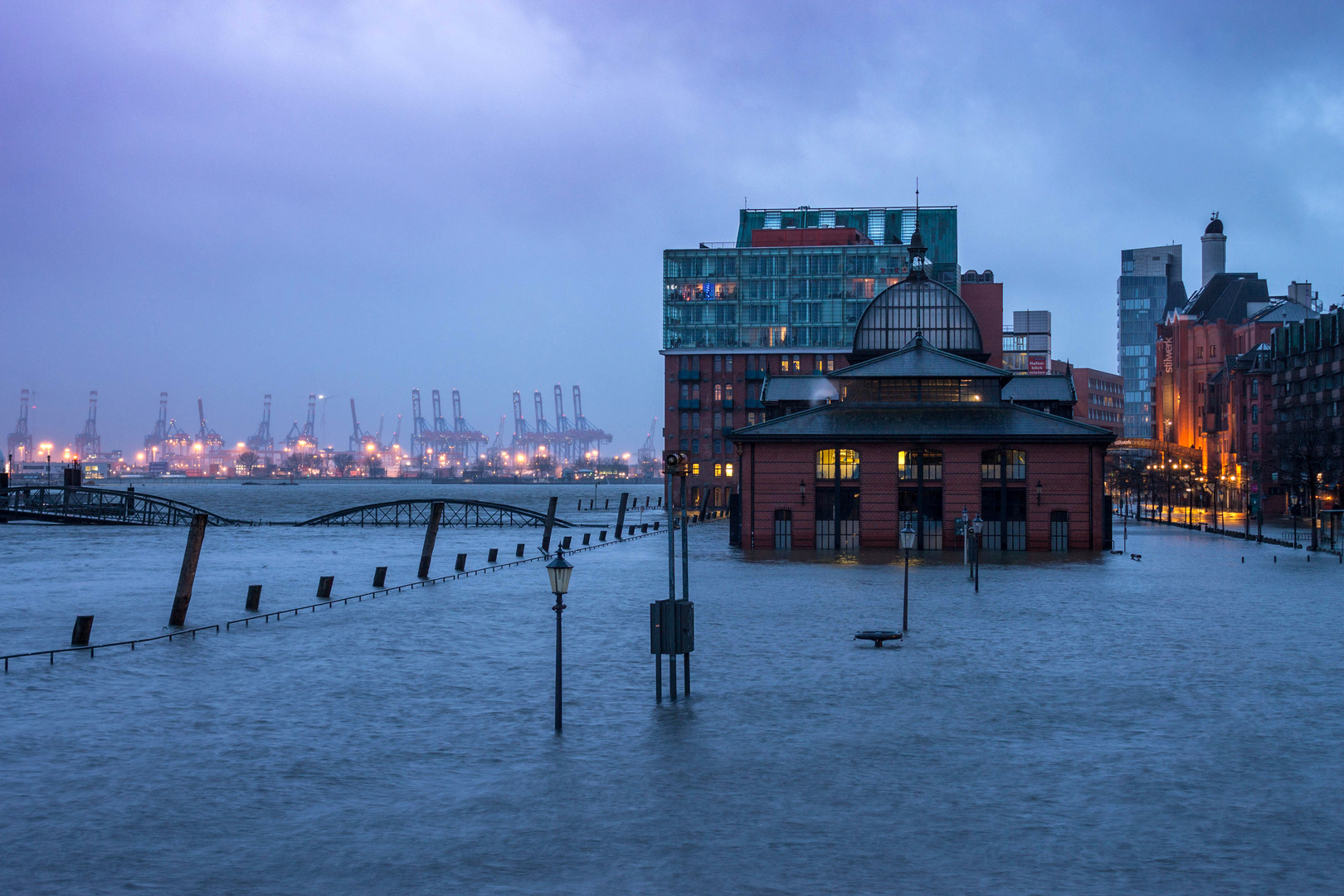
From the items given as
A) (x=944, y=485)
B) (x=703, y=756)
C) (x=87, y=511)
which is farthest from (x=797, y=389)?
(x=87, y=511)

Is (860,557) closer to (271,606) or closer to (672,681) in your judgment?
(271,606)

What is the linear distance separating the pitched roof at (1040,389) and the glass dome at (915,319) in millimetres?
4705

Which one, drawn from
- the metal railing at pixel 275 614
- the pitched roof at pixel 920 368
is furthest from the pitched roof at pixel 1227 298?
the metal railing at pixel 275 614

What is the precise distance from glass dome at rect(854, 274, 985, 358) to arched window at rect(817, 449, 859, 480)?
2273 centimetres

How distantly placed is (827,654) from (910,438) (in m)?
39.8

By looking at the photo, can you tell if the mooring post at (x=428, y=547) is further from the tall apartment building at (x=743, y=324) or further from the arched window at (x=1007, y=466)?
the tall apartment building at (x=743, y=324)

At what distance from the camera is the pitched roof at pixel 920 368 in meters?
72.6

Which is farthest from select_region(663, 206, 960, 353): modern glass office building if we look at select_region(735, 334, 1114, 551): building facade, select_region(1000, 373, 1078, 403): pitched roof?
select_region(735, 334, 1114, 551): building facade

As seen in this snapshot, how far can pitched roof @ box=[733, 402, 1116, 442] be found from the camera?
67.5 meters

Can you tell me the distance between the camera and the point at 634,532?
106 meters

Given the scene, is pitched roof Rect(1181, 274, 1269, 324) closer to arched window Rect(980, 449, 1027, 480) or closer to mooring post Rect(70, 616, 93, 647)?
arched window Rect(980, 449, 1027, 480)

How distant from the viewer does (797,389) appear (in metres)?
91.8

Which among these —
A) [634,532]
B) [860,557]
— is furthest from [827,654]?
[634,532]

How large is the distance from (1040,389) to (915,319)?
10606mm
